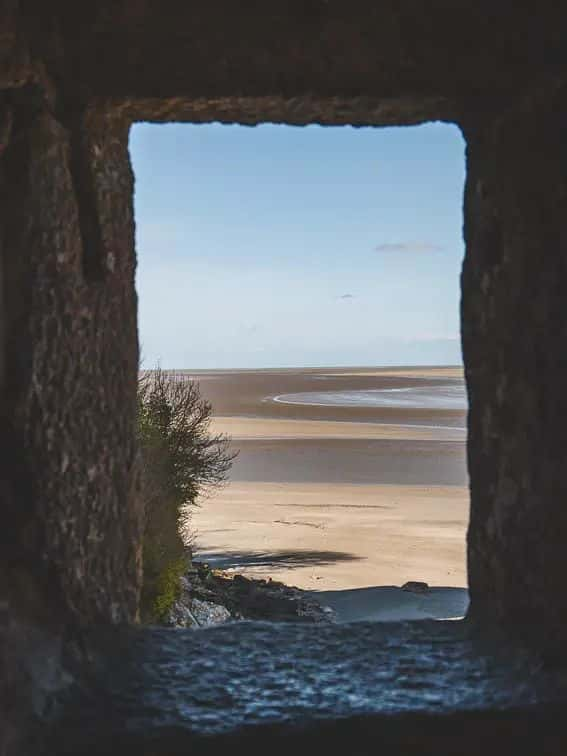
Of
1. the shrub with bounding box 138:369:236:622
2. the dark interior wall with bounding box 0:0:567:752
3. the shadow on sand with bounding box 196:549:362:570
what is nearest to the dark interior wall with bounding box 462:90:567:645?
the dark interior wall with bounding box 0:0:567:752

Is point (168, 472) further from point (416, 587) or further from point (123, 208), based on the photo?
point (123, 208)

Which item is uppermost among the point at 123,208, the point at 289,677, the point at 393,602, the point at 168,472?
the point at 123,208

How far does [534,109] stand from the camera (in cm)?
196

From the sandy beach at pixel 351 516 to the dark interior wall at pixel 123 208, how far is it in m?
8.97

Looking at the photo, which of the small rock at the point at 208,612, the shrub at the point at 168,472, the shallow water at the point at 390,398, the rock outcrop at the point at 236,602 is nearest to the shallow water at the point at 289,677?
the shrub at the point at 168,472

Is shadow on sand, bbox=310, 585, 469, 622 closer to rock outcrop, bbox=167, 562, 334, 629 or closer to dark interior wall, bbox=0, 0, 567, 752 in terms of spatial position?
rock outcrop, bbox=167, 562, 334, 629

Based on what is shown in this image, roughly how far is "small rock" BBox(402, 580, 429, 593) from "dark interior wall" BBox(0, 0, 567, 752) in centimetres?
1016

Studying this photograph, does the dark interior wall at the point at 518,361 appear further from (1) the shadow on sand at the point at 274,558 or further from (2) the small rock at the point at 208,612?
(1) the shadow on sand at the point at 274,558

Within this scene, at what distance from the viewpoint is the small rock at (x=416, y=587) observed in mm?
12023

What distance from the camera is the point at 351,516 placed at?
673 inches

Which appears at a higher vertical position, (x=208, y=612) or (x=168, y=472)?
(x=168, y=472)

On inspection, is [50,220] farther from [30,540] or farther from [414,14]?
[414,14]

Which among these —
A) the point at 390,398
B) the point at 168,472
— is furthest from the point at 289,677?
the point at 390,398

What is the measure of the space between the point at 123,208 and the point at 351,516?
1528 centimetres
